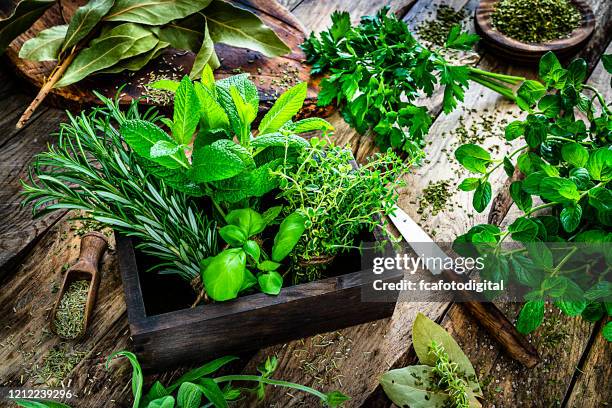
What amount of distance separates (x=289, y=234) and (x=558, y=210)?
440 millimetres

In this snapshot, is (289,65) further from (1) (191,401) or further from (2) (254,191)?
(1) (191,401)

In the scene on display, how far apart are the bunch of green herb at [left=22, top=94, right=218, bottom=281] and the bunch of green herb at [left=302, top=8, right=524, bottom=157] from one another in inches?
15.9

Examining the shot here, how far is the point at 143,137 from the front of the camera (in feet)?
2.97

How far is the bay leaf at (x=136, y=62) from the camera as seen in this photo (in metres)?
1.32

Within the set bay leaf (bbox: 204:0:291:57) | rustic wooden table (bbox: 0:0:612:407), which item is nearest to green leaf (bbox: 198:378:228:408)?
rustic wooden table (bbox: 0:0:612:407)

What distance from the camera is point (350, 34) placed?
4.28 ft

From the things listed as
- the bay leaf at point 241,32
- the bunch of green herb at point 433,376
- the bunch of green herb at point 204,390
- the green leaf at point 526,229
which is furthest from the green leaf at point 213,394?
the bay leaf at point 241,32

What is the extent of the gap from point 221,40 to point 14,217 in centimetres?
53

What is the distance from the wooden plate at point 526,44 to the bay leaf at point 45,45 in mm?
902

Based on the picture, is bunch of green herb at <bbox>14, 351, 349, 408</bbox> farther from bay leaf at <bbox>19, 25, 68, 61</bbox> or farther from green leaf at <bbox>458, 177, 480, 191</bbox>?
bay leaf at <bbox>19, 25, 68, 61</bbox>

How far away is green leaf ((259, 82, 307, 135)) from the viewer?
973 mm

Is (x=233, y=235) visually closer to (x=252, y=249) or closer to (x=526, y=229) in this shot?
(x=252, y=249)

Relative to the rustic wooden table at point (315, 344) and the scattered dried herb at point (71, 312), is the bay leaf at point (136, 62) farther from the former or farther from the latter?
the scattered dried herb at point (71, 312)

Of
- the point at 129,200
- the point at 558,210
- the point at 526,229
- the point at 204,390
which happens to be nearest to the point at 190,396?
the point at 204,390
